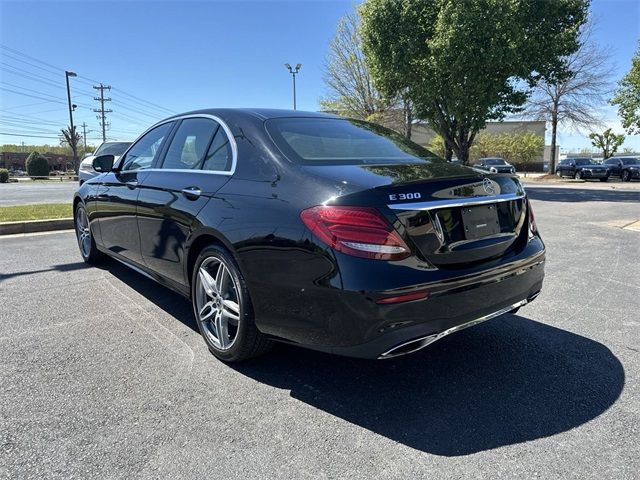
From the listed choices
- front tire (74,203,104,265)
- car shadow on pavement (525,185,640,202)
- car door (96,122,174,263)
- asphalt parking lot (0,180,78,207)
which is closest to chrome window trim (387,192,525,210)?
car door (96,122,174,263)

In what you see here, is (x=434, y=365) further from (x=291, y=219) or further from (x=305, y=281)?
(x=291, y=219)

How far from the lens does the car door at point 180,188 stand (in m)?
3.13

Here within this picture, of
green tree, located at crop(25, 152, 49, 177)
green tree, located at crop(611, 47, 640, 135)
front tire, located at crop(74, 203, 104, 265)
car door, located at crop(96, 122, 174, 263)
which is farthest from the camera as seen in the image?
green tree, located at crop(25, 152, 49, 177)

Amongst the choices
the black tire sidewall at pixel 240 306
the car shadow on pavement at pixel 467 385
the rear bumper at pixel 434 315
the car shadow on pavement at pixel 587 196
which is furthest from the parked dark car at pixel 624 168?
the black tire sidewall at pixel 240 306

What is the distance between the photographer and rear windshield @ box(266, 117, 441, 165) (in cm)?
289

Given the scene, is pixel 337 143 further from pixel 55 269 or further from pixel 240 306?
pixel 55 269

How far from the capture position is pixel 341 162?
9.32ft

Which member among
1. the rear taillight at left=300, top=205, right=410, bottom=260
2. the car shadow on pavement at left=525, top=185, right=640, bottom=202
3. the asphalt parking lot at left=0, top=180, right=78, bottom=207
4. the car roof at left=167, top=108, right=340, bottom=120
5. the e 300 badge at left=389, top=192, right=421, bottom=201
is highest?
the car roof at left=167, top=108, right=340, bottom=120

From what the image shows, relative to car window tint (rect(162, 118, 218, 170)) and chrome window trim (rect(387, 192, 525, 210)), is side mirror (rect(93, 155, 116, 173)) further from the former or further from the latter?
chrome window trim (rect(387, 192, 525, 210))

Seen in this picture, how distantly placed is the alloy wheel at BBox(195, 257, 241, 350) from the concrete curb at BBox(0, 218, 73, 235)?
21.0 ft

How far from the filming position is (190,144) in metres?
3.58

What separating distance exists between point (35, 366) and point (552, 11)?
65.5 ft

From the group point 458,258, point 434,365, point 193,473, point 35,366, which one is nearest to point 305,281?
point 458,258

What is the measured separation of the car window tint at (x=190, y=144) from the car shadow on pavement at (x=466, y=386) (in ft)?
5.08
